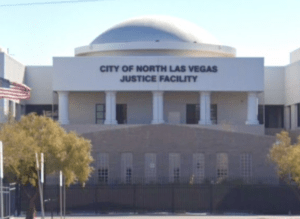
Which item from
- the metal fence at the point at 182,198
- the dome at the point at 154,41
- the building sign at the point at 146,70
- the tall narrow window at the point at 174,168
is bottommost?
the metal fence at the point at 182,198

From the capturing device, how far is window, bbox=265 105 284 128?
243 ft

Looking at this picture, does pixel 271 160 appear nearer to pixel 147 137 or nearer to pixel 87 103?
pixel 147 137

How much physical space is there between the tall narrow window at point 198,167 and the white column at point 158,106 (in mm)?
14878

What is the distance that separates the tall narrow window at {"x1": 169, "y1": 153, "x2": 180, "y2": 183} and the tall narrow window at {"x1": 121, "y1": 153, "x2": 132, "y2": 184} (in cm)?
260

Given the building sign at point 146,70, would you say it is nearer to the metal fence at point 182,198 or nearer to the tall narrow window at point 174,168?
the tall narrow window at point 174,168

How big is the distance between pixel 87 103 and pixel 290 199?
28.2 metres

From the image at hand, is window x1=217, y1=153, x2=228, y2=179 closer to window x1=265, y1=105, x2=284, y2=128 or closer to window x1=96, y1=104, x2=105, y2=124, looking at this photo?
window x1=96, y1=104, x2=105, y2=124

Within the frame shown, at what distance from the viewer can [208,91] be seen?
216 ft

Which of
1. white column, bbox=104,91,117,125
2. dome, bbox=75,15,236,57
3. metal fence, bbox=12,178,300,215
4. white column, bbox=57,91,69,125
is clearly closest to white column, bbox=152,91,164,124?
white column, bbox=104,91,117,125

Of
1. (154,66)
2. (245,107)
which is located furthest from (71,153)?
(245,107)

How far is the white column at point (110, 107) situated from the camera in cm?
6464

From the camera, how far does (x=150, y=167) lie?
49.6m

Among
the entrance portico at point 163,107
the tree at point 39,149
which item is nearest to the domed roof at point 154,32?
the entrance portico at point 163,107

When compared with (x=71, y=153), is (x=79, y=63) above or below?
above
